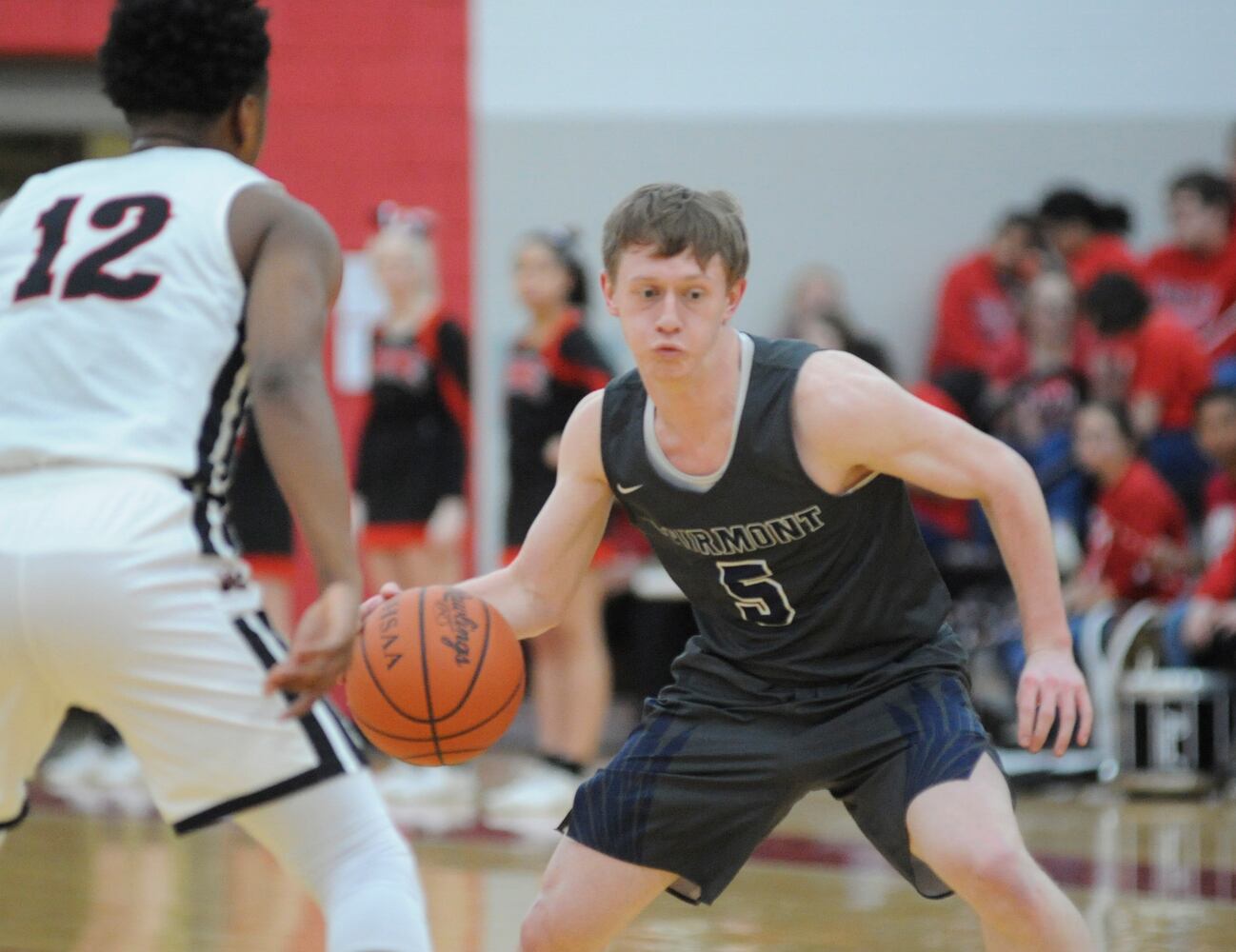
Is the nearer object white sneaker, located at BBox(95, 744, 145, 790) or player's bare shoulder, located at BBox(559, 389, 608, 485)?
player's bare shoulder, located at BBox(559, 389, 608, 485)

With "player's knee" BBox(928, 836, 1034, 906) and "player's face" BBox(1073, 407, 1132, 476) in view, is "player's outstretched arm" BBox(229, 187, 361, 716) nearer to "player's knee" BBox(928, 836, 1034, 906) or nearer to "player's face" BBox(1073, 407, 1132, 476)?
"player's knee" BBox(928, 836, 1034, 906)

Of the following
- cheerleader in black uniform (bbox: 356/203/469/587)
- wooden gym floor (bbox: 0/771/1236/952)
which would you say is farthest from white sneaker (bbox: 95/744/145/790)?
cheerleader in black uniform (bbox: 356/203/469/587)

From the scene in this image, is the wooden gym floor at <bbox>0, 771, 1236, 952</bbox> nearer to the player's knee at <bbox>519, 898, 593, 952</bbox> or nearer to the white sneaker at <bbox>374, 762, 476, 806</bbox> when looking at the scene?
the white sneaker at <bbox>374, 762, 476, 806</bbox>

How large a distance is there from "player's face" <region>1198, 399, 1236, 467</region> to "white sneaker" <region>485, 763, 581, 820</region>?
9.38 ft

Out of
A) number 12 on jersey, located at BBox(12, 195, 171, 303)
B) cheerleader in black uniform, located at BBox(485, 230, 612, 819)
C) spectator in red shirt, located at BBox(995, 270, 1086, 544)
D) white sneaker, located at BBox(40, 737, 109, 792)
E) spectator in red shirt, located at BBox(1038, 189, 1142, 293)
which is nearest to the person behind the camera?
number 12 on jersey, located at BBox(12, 195, 171, 303)

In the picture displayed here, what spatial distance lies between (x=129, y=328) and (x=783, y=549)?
49.5 inches

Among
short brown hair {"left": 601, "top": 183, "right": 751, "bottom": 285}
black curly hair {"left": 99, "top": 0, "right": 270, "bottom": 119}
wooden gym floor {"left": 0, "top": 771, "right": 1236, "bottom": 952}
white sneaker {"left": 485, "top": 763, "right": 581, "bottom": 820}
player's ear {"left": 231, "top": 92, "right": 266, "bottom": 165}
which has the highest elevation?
black curly hair {"left": 99, "top": 0, "right": 270, "bottom": 119}

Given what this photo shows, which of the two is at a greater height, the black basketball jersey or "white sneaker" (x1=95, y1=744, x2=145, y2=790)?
the black basketball jersey

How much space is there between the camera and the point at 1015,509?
315 cm

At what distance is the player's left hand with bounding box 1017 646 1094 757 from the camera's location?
3.03m

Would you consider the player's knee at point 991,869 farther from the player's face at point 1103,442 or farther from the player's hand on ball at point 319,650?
the player's face at point 1103,442

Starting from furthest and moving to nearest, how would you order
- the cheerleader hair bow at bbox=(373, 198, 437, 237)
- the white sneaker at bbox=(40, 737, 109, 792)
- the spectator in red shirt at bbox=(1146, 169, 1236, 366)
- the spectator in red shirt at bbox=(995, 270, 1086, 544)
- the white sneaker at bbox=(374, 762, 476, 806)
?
the spectator in red shirt at bbox=(1146, 169, 1236, 366) < the spectator in red shirt at bbox=(995, 270, 1086, 544) < the white sneaker at bbox=(40, 737, 109, 792) < the cheerleader hair bow at bbox=(373, 198, 437, 237) < the white sneaker at bbox=(374, 762, 476, 806)

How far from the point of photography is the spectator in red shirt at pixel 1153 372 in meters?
8.30

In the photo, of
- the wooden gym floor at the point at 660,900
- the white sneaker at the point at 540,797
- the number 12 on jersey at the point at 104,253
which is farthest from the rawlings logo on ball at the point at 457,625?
the white sneaker at the point at 540,797
